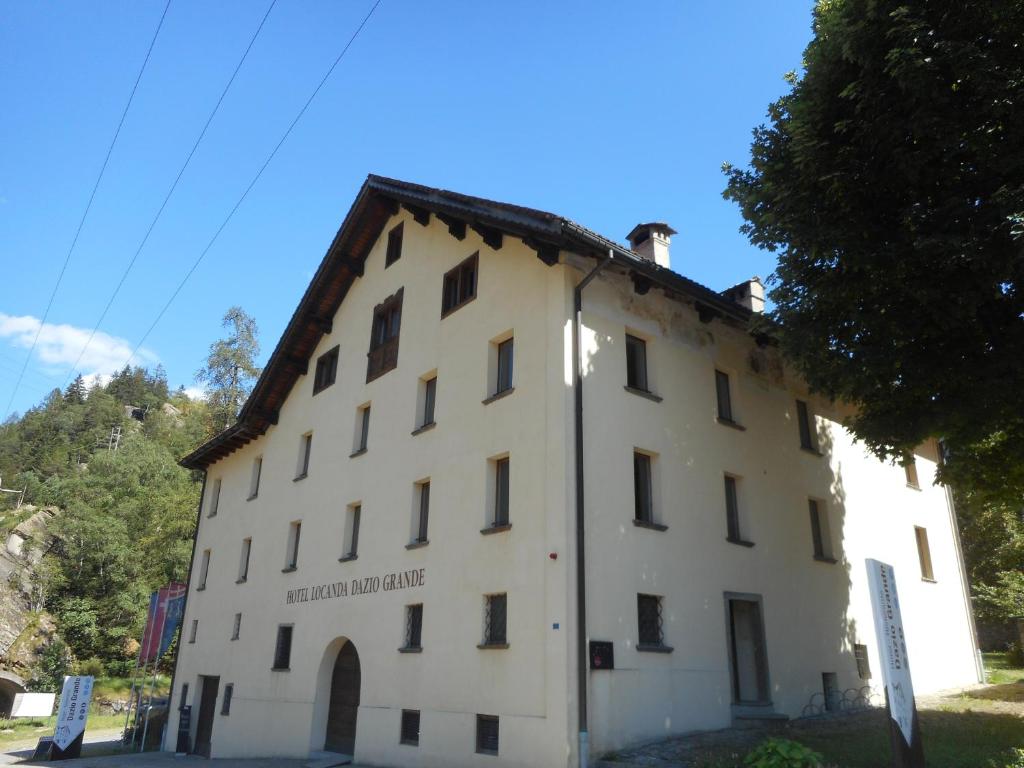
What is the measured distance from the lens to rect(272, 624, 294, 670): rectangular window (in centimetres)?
1948

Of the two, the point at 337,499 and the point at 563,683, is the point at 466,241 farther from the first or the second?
the point at 563,683

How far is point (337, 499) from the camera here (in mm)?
19203

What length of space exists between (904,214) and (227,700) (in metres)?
21.6

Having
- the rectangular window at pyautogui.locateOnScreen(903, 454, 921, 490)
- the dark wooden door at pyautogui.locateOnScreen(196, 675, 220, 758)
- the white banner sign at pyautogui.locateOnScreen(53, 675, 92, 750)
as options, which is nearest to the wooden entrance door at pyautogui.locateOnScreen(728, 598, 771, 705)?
the rectangular window at pyautogui.locateOnScreen(903, 454, 921, 490)

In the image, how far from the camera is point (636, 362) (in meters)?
15.2

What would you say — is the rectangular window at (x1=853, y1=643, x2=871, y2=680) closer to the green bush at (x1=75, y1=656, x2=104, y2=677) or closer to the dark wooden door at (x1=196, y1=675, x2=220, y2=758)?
the dark wooden door at (x1=196, y1=675, x2=220, y2=758)

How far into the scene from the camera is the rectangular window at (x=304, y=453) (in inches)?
862

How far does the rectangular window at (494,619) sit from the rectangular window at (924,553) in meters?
14.7

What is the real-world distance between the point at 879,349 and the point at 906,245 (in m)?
1.89

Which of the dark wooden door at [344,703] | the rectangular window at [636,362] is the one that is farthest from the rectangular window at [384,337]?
the dark wooden door at [344,703]

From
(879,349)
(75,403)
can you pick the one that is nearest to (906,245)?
(879,349)

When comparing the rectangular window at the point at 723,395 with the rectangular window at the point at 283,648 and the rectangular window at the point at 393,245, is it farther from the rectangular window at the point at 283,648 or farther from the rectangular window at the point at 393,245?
the rectangular window at the point at 283,648

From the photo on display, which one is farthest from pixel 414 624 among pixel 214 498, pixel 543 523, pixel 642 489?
pixel 214 498

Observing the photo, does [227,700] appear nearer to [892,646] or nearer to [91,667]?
[892,646]
